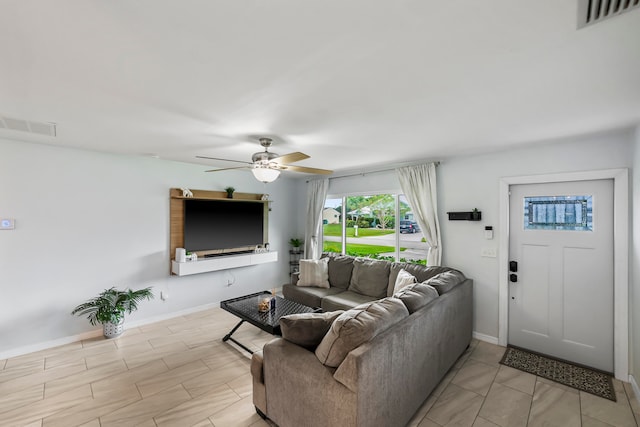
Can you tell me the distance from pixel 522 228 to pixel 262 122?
3.29 m

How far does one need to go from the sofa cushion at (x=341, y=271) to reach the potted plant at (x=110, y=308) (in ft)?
8.99

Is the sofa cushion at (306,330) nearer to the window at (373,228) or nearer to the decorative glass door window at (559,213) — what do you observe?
the window at (373,228)

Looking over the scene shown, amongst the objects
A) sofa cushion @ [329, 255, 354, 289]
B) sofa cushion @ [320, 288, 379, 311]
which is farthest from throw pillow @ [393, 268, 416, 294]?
sofa cushion @ [329, 255, 354, 289]

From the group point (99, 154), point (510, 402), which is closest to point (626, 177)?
point (510, 402)

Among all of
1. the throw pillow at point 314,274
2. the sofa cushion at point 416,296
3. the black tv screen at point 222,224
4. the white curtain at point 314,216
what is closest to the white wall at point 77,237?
the black tv screen at point 222,224

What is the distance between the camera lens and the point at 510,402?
2.43 m

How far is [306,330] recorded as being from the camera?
1.99 m

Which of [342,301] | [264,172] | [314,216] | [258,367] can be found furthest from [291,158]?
[314,216]

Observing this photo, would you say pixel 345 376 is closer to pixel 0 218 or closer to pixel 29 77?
pixel 29 77

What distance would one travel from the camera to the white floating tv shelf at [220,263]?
14.0 ft

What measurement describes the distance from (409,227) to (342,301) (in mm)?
1688

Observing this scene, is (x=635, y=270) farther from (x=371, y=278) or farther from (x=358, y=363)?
(x=358, y=363)

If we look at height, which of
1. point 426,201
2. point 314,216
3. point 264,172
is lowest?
point 314,216

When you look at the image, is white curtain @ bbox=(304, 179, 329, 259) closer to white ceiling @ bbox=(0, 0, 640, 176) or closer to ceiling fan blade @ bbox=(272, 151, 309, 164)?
ceiling fan blade @ bbox=(272, 151, 309, 164)
